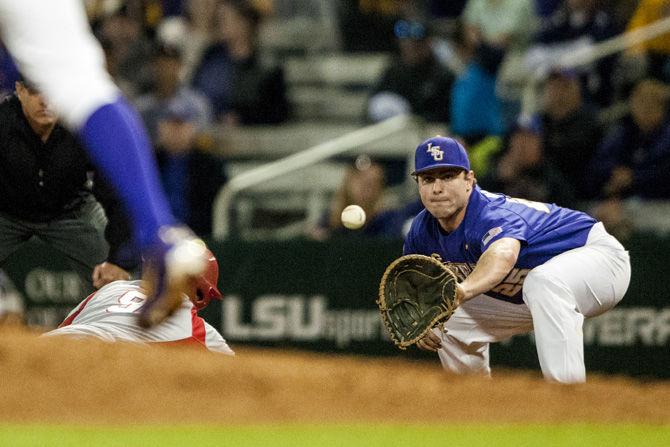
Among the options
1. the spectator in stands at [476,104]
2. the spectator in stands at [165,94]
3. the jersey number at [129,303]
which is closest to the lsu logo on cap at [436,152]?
the jersey number at [129,303]

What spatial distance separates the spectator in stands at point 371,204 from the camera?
1015 cm

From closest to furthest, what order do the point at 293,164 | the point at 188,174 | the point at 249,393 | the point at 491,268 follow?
the point at 249,393 < the point at 491,268 < the point at 188,174 < the point at 293,164

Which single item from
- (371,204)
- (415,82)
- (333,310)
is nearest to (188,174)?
(371,204)

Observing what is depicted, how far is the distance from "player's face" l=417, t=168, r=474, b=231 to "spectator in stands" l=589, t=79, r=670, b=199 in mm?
3801

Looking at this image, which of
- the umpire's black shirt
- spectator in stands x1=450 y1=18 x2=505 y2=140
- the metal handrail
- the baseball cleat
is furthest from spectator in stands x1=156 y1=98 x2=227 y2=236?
the baseball cleat

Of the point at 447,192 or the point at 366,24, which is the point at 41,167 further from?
the point at 366,24

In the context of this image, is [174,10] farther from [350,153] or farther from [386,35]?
[350,153]

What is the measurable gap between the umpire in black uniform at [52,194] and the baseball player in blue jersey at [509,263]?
1749 mm

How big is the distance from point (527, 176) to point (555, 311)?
3761 mm

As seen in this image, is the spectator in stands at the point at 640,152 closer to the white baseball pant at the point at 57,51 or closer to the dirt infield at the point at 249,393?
the dirt infield at the point at 249,393

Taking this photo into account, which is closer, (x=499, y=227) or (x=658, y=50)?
(x=499, y=227)

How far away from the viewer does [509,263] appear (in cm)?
636

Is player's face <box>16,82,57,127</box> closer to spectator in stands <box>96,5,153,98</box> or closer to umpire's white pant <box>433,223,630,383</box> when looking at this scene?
umpire's white pant <box>433,223,630,383</box>

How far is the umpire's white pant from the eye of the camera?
6496 mm
